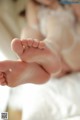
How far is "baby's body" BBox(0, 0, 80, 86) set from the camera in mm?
690

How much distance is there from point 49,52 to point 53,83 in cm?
21

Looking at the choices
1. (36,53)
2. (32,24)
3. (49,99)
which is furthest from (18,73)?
(32,24)

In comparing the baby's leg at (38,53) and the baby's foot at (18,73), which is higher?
the baby's leg at (38,53)

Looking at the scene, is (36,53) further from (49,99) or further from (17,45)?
(49,99)

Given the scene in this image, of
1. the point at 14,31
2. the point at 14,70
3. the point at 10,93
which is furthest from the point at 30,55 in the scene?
the point at 14,31

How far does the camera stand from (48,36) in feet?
2.95

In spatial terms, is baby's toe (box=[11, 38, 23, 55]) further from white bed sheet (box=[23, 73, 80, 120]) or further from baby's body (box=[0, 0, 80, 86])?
white bed sheet (box=[23, 73, 80, 120])

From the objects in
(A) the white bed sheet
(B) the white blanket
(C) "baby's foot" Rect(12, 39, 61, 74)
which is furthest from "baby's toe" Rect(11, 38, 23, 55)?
(A) the white bed sheet

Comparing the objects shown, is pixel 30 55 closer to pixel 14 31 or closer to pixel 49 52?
pixel 49 52

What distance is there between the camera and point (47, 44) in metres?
0.82

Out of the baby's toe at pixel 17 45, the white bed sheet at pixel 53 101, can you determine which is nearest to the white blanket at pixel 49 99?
the white bed sheet at pixel 53 101

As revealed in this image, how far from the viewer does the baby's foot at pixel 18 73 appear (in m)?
0.69

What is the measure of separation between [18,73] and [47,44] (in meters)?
0.16

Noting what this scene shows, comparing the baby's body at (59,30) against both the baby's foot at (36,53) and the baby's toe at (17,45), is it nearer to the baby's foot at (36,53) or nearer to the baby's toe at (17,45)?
the baby's foot at (36,53)
